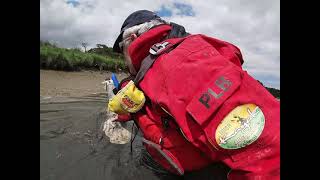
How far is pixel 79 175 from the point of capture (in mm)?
2416

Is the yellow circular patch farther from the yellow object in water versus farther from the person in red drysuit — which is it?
the yellow object in water

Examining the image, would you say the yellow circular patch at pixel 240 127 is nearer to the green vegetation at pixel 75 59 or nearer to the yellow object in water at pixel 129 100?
the yellow object in water at pixel 129 100

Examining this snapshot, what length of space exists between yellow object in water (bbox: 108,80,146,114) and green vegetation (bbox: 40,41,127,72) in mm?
4105

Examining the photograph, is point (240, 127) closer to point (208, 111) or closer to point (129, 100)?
point (208, 111)

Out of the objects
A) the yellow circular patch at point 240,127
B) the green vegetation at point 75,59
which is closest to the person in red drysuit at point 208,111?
the yellow circular patch at point 240,127

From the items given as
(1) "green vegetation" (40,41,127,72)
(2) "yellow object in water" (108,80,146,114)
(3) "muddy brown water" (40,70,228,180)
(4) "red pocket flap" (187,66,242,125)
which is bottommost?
(1) "green vegetation" (40,41,127,72)

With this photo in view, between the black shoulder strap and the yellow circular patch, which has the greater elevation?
the black shoulder strap

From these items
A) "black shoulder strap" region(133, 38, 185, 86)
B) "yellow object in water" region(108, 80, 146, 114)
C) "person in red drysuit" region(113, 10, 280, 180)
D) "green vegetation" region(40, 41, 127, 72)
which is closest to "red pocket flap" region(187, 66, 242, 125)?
"person in red drysuit" region(113, 10, 280, 180)

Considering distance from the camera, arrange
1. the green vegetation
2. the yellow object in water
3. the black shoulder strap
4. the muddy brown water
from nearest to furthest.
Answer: the black shoulder strap
the yellow object in water
the muddy brown water
the green vegetation

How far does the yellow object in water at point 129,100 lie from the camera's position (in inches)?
89.8

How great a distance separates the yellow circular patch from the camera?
5.73 feet
